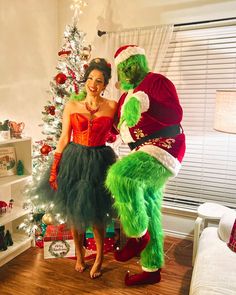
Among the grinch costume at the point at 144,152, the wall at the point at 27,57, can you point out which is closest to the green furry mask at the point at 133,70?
the grinch costume at the point at 144,152

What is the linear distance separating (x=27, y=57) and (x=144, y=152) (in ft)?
5.45

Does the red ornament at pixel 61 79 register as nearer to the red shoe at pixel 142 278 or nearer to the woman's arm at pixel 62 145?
the woman's arm at pixel 62 145

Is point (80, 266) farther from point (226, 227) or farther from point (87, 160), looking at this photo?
point (226, 227)

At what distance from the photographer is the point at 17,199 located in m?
2.43

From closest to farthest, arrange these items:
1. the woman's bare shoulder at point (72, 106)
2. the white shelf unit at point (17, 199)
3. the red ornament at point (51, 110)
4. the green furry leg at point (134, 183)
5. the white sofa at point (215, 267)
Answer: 1. the white sofa at point (215, 267)
2. the green furry leg at point (134, 183)
3. the woman's bare shoulder at point (72, 106)
4. the white shelf unit at point (17, 199)
5. the red ornament at point (51, 110)

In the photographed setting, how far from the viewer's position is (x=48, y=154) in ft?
7.50

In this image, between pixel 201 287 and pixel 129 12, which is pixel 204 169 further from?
pixel 129 12

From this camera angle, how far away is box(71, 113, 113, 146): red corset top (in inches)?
73.6

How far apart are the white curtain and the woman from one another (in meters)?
0.75

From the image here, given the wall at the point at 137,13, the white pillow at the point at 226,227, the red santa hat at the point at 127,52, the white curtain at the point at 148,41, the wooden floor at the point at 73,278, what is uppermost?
the wall at the point at 137,13

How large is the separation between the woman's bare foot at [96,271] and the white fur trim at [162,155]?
936mm

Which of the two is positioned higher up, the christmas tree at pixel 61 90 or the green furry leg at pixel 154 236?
the christmas tree at pixel 61 90

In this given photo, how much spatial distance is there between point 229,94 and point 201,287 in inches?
46.7

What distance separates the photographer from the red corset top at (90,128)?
1.87 m
